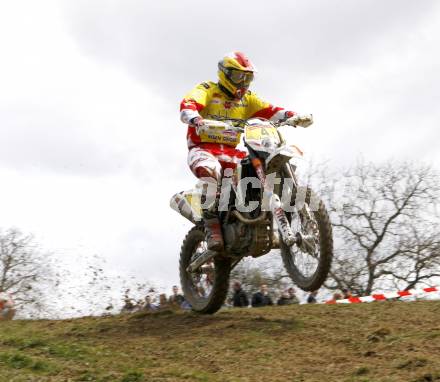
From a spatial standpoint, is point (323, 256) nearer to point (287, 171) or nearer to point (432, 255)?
point (287, 171)

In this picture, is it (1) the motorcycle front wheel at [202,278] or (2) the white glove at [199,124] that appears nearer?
(2) the white glove at [199,124]

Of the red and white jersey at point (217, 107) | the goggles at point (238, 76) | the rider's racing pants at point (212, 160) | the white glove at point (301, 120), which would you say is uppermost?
the goggles at point (238, 76)

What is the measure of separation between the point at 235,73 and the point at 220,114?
63 centimetres

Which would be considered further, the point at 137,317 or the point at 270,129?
the point at 137,317

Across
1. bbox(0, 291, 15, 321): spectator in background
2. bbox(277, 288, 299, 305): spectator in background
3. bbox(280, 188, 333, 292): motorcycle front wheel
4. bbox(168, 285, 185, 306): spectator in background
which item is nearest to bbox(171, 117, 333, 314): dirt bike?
bbox(280, 188, 333, 292): motorcycle front wheel

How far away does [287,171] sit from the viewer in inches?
295

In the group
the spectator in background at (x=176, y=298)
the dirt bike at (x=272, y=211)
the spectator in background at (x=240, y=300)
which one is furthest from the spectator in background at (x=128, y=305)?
the dirt bike at (x=272, y=211)

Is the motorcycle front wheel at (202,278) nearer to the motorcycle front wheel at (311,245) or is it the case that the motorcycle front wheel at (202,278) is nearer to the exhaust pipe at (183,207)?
the exhaust pipe at (183,207)

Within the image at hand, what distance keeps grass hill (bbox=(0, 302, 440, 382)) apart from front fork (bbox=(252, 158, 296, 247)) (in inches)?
42.8

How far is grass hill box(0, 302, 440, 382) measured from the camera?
5836 millimetres

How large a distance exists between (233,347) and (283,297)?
5731 mm

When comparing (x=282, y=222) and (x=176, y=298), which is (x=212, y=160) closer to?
(x=282, y=222)

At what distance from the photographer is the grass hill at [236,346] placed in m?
5.84

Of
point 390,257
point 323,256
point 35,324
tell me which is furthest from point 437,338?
point 390,257
